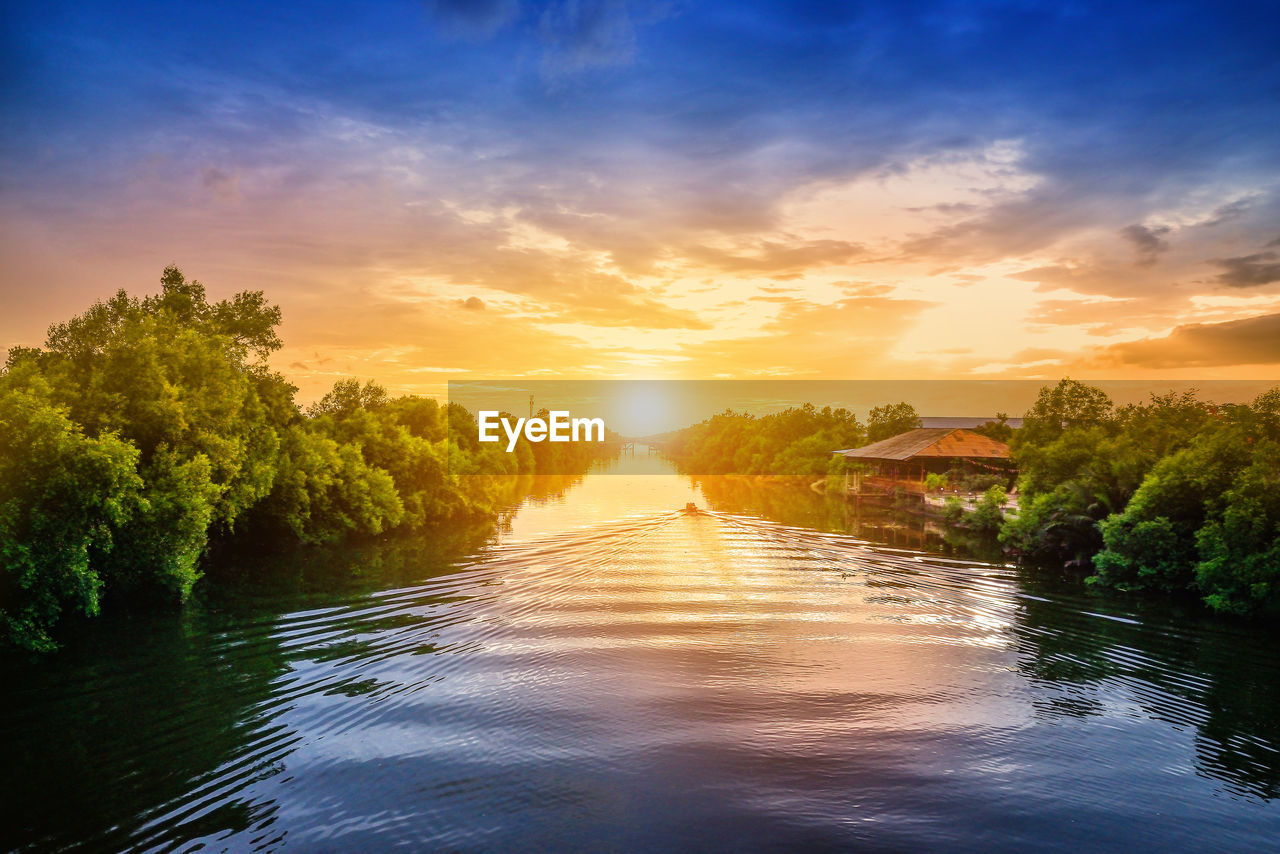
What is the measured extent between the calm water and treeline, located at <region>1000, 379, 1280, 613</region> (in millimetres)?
2791

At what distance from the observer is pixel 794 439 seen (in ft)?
467

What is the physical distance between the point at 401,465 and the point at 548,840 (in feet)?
145

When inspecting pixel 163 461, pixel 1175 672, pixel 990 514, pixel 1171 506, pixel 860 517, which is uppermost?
pixel 163 461

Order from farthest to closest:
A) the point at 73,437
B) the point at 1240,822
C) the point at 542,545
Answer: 1. the point at 542,545
2. the point at 73,437
3. the point at 1240,822

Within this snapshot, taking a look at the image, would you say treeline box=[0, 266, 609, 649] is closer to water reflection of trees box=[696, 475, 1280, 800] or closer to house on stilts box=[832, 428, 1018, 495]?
water reflection of trees box=[696, 475, 1280, 800]

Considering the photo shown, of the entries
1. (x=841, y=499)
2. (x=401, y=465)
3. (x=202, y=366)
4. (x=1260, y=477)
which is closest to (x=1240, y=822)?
(x=1260, y=477)

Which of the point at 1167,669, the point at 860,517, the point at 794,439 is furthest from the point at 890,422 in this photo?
the point at 1167,669

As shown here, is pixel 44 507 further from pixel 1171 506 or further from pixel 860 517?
pixel 860 517

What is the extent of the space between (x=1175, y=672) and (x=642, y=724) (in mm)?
16079

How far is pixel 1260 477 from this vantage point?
2766cm

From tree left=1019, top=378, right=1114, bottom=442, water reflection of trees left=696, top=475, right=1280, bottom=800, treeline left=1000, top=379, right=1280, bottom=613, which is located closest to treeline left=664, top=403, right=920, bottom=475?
tree left=1019, top=378, right=1114, bottom=442

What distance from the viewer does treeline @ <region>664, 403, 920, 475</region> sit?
12150cm

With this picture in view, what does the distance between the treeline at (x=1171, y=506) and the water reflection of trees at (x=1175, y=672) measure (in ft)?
7.83

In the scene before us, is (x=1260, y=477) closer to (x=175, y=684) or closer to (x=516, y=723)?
(x=516, y=723)
